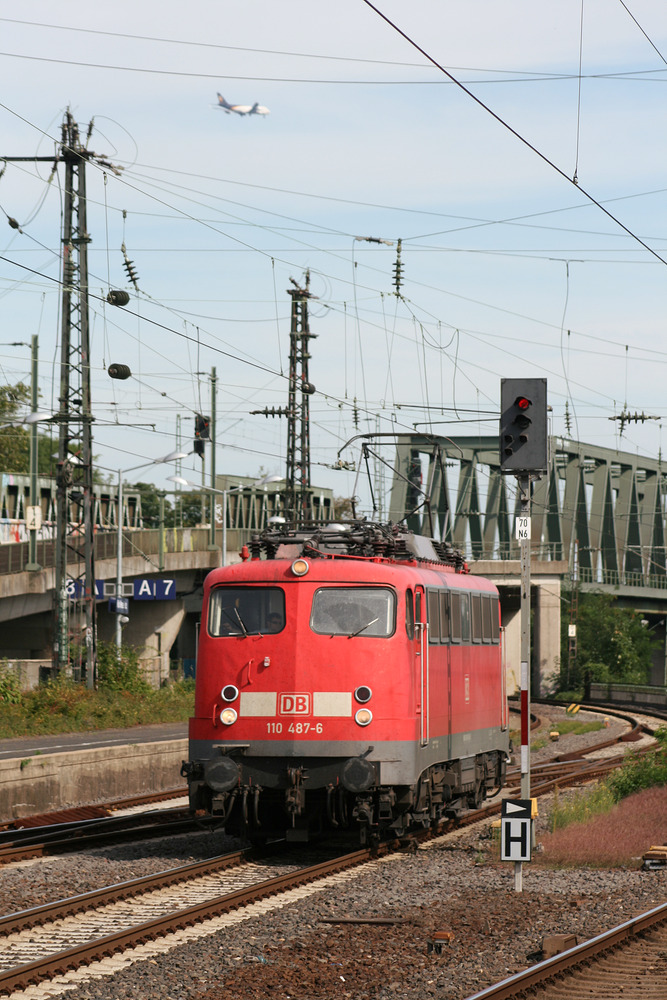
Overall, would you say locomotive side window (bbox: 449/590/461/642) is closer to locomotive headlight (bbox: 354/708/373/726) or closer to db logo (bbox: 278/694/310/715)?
locomotive headlight (bbox: 354/708/373/726)

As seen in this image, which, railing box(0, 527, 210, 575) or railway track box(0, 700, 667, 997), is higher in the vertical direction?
railing box(0, 527, 210, 575)

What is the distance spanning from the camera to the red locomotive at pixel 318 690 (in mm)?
15344

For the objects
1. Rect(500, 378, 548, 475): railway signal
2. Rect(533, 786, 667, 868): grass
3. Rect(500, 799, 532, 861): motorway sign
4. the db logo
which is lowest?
Rect(533, 786, 667, 868): grass

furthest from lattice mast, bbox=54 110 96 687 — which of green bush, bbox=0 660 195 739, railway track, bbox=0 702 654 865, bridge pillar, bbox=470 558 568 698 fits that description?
bridge pillar, bbox=470 558 568 698

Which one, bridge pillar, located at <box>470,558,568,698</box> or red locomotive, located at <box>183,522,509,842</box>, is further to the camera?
bridge pillar, located at <box>470,558,568,698</box>

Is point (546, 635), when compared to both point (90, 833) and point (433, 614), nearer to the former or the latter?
point (90, 833)

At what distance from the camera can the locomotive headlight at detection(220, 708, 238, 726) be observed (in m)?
15.6

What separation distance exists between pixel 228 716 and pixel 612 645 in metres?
61.4

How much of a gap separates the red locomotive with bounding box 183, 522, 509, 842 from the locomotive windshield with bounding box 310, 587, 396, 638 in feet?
0.04

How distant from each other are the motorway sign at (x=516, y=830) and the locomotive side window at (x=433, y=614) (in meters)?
3.38

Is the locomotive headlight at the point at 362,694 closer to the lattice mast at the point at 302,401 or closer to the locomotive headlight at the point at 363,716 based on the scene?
the locomotive headlight at the point at 363,716

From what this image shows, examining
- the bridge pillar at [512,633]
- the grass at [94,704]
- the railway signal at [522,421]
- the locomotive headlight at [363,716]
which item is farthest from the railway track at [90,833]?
the bridge pillar at [512,633]

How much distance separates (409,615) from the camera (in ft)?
52.5

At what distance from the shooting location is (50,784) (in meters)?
21.8
